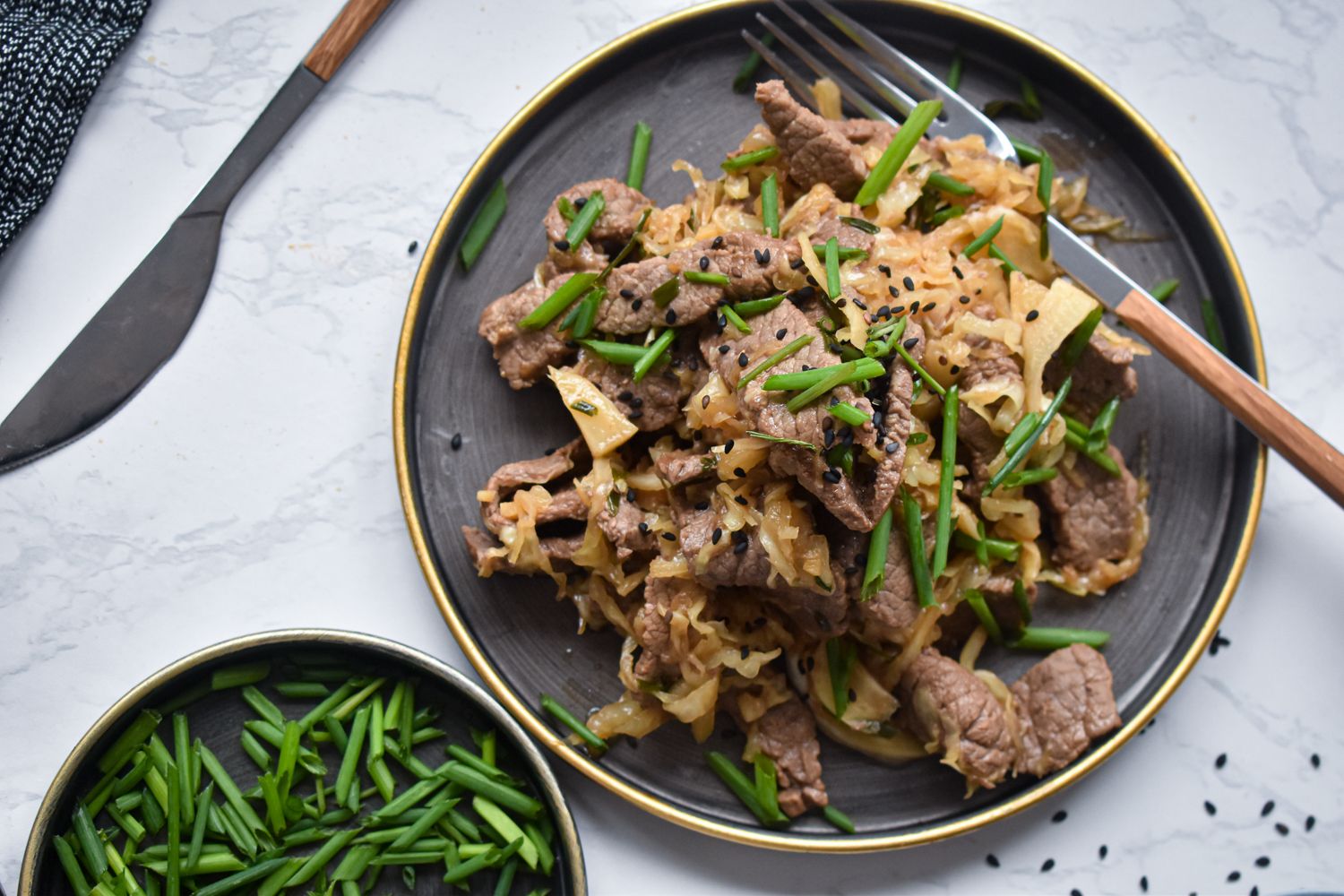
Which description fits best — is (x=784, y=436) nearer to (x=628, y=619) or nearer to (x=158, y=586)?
(x=628, y=619)

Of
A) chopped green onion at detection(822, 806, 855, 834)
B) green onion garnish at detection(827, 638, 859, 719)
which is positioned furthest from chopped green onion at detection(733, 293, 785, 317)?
chopped green onion at detection(822, 806, 855, 834)

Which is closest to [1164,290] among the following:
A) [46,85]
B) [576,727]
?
[576,727]

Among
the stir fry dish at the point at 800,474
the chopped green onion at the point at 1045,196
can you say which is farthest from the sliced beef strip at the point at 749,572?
the chopped green onion at the point at 1045,196

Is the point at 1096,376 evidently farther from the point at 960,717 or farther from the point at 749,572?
the point at 749,572

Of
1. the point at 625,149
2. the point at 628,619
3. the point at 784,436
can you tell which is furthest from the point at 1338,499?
the point at 625,149

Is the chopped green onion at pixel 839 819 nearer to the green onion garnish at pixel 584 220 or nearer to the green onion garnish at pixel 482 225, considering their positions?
the green onion garnish at pixel 584 220

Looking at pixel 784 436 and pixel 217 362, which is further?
pixel 217 362
